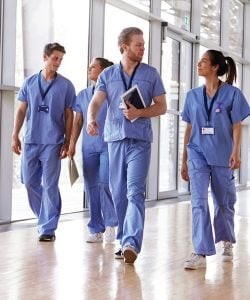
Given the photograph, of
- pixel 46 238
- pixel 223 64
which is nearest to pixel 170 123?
pixel 46 238

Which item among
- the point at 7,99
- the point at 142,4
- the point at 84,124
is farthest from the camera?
the point at 142,4

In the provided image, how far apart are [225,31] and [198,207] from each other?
8.50 m

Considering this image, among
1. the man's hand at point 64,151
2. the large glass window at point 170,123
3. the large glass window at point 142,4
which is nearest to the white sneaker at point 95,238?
the man's hand at point 64,151

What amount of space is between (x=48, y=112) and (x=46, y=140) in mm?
204

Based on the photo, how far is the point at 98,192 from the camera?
461cm

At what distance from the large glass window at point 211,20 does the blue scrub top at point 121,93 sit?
6978 millimetres

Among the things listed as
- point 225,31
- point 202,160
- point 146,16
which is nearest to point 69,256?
point 202,160

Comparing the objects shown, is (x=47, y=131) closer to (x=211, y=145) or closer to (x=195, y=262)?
(x=211, y=145)

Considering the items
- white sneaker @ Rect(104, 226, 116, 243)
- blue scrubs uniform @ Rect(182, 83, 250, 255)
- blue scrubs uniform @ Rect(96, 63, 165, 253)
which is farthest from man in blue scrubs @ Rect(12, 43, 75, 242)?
blue scrubs uniform @ Rect(182, 83, 250, 255)

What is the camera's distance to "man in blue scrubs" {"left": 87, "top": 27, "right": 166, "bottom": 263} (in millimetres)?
3660

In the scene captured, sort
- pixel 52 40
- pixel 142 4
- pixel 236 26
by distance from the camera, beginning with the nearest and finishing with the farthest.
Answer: pixel 52 40, pixel 142 4, pixel 236 26

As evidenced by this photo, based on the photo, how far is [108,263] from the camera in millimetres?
3703

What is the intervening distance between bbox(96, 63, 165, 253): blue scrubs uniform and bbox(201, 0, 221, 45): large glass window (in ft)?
22.9

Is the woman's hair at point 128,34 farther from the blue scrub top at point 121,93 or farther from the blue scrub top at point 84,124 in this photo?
the blue scrub top at point 84,124
